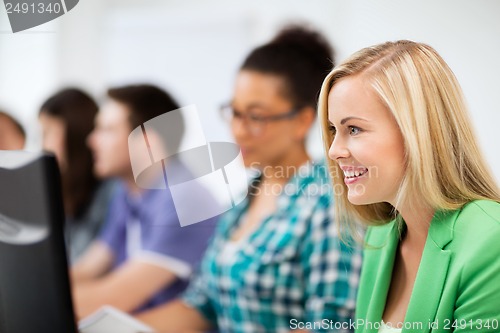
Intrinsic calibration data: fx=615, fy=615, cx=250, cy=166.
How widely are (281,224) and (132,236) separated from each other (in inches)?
23.6

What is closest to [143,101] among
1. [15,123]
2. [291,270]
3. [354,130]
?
[15,123]

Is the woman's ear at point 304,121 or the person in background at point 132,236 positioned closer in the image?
the woman's ear at point 304,121

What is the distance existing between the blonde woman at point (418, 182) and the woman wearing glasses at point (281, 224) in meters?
0.28

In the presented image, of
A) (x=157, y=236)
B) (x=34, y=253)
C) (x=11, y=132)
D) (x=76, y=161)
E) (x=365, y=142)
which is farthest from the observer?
(x=76, y=161)

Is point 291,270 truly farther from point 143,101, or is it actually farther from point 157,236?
point 143,101

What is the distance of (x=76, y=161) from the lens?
1.96 meters

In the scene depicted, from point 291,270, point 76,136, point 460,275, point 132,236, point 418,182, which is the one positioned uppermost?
point 418,182

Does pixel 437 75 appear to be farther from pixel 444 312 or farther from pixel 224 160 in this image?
pixel 224 160

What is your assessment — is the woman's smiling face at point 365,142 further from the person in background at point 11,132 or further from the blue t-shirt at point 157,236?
the person in background at point 11,132

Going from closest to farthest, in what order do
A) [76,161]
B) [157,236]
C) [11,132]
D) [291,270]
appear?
[291,270]
[157,236]
[11,132]
[76,161]

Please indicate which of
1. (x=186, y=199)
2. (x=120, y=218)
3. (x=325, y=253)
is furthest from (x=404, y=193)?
(x=120, y=218)

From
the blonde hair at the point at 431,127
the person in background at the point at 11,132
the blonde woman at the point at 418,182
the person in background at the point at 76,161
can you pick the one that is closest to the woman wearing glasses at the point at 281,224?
the blonde woman at the point at 418,182

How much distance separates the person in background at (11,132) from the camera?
72.3 inches

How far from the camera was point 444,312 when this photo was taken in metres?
0.87
